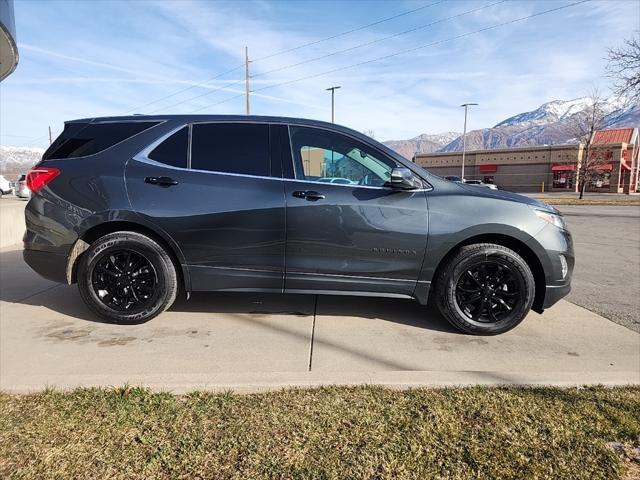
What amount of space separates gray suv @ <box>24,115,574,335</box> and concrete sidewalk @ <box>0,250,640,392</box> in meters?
0.32

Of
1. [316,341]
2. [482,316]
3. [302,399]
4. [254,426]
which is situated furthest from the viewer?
[482,316]

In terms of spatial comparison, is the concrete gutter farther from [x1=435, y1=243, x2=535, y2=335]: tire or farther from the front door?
[x1=435, y1=243, x2=535, y2=335]: tire

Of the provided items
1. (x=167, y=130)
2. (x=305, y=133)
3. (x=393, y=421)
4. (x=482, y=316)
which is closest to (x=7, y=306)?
(x=167, y=130)

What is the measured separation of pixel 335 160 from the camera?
161 inches

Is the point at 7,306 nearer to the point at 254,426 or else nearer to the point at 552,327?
the point at 254,426

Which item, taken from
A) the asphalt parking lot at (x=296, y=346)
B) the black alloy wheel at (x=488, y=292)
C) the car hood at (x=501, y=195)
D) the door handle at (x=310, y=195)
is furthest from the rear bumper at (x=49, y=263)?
the car hood at (x=501, y=195)

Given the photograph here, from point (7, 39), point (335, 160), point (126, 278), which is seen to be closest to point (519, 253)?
point (335, 160)

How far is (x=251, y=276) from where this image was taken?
4.04 m

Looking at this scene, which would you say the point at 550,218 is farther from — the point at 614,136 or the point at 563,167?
the point at 614,136

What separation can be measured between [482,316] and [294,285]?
5.70 ft

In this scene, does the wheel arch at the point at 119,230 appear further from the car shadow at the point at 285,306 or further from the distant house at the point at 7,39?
the distant house at the point at 7,39

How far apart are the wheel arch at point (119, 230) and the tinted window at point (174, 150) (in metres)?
0.64

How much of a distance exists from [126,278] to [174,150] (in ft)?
4.17

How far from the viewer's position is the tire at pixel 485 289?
12.7 feet
